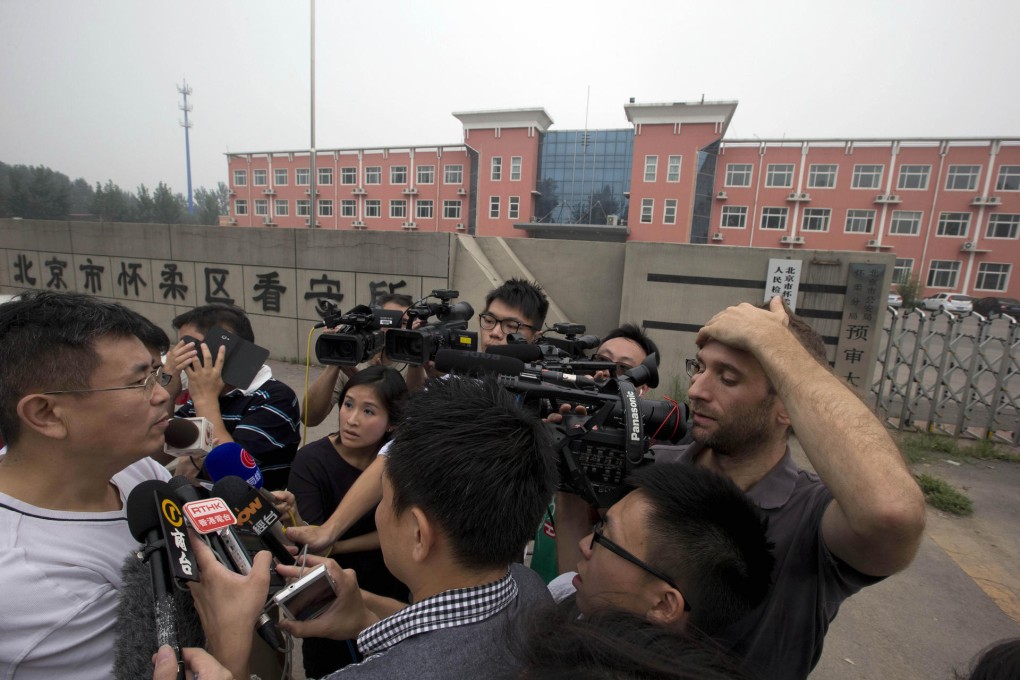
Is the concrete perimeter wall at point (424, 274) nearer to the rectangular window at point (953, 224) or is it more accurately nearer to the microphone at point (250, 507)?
the microphone at point (250, 507)

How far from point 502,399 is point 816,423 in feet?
2.14

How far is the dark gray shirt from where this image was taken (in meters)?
1.12

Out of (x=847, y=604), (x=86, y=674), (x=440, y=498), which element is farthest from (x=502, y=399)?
(x=847, y=604)

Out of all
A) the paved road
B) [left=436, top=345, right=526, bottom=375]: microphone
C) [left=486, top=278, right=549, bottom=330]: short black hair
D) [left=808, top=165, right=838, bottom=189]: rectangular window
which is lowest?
the paved road

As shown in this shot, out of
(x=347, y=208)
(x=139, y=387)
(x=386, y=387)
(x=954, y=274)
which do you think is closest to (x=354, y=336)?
(x=386, y=387)

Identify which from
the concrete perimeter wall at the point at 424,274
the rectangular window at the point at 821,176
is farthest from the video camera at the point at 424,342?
the rectangular window at the point at 821,176

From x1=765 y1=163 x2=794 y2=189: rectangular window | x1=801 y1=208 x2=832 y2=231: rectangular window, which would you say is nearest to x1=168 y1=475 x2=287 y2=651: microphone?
x1=765 y1=163 x2=794 y2=189: rectangular window

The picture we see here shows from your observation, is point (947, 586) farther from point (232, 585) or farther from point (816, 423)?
point (232, 585)

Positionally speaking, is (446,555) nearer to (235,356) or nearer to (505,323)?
(235,356)

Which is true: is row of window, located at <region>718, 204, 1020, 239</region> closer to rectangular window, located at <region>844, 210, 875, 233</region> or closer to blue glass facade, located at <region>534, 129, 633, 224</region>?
rectangular window, located at <region>844, 210, 875, 233</region>

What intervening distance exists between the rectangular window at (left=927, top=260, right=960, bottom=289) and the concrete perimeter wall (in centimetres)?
2842

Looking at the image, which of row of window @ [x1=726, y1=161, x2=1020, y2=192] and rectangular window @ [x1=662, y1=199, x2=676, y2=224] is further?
rectangular window @ [x1=662, y1=199, x2=676, y2=224]

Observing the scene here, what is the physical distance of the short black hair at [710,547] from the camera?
1024mm

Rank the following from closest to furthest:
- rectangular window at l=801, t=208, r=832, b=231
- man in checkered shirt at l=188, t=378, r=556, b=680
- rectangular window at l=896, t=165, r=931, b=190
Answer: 1. man in checkered shirt at l=188, t=378, r=556, b=680
2. rectangular window at l=896, t=165, r=931, b=190
3. rectangular window at l=801, t=208, r=832, b=231
